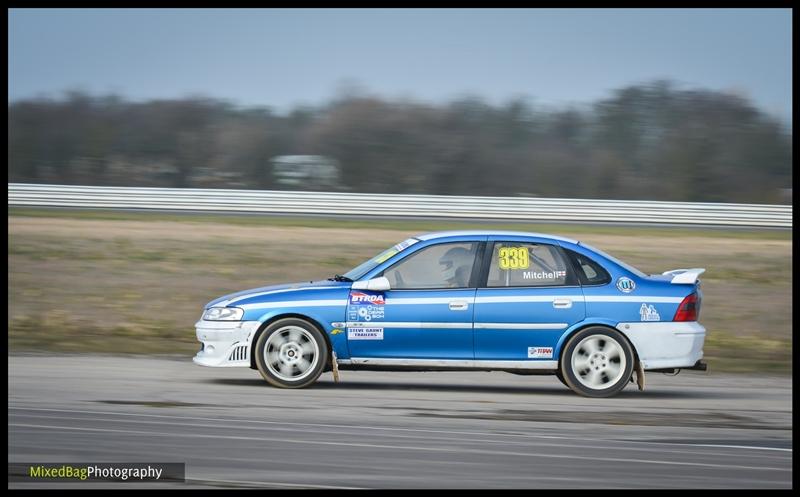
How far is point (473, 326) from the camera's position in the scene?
876cm

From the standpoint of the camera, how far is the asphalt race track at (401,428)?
5.91 metres

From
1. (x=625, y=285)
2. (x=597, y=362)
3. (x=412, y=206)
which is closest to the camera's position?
(x=597, y=362)

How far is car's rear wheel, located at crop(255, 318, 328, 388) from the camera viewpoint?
29.0ft

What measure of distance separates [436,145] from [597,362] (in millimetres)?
28870

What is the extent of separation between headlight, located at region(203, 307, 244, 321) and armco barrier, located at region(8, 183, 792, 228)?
56.3 ft

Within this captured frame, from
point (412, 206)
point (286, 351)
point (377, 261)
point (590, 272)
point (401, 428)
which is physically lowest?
point (401, 428)

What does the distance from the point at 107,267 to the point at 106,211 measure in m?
9.74

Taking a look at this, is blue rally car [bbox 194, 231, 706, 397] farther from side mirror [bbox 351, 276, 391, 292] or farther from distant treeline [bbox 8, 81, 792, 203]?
distant treeline [bbox 8, 81, 792, 203]

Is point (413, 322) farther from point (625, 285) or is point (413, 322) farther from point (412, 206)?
point (412, 206)

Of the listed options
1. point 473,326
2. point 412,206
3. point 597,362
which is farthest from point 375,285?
point 412,206

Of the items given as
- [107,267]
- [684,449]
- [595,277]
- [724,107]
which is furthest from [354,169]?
[684,449]

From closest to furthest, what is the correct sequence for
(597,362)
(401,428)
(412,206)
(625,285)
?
1. (401,428)
2. (597,362)
3. (625,285)
4. (412,206)

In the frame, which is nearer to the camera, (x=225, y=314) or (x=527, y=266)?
(x=225, y=314)

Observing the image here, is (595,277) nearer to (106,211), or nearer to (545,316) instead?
(545,316)
